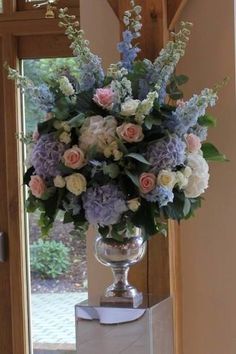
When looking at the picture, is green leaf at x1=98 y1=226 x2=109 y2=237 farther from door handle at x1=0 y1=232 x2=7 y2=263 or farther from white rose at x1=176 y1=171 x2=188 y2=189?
door handle at x1=0 y1=232 x2=7 y2=263

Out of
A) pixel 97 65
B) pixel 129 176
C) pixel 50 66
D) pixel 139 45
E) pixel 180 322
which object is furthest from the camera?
pixel 50 66

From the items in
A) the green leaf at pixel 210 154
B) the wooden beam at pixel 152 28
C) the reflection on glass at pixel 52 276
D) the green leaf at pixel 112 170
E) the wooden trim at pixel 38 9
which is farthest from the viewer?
the reflection on glass at pixel 52 276

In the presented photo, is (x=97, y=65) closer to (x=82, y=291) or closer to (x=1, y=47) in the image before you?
(x=1, y=47)

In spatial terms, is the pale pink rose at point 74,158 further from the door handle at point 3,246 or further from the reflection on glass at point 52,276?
the door handle at point 3,246

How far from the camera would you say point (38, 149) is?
201 centimetres

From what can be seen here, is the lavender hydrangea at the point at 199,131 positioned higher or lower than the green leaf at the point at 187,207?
higher

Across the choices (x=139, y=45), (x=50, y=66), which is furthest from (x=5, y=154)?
(x=139, y=45)

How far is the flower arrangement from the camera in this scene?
6.40 ft

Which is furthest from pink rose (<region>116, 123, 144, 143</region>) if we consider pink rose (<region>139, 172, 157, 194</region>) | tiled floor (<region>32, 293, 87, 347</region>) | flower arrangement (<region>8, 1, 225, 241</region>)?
tiled floor (<region>32, 293, 87, 347</region>)

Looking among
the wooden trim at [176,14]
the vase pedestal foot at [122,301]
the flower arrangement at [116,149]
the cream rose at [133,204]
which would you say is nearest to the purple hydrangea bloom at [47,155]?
the flower arrangement at [116,149]

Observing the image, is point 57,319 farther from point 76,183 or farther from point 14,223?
point 76,183

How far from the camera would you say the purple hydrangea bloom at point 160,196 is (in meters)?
1.94

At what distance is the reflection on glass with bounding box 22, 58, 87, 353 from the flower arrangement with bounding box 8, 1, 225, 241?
99 centimetres

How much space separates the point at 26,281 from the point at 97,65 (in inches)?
56.3
